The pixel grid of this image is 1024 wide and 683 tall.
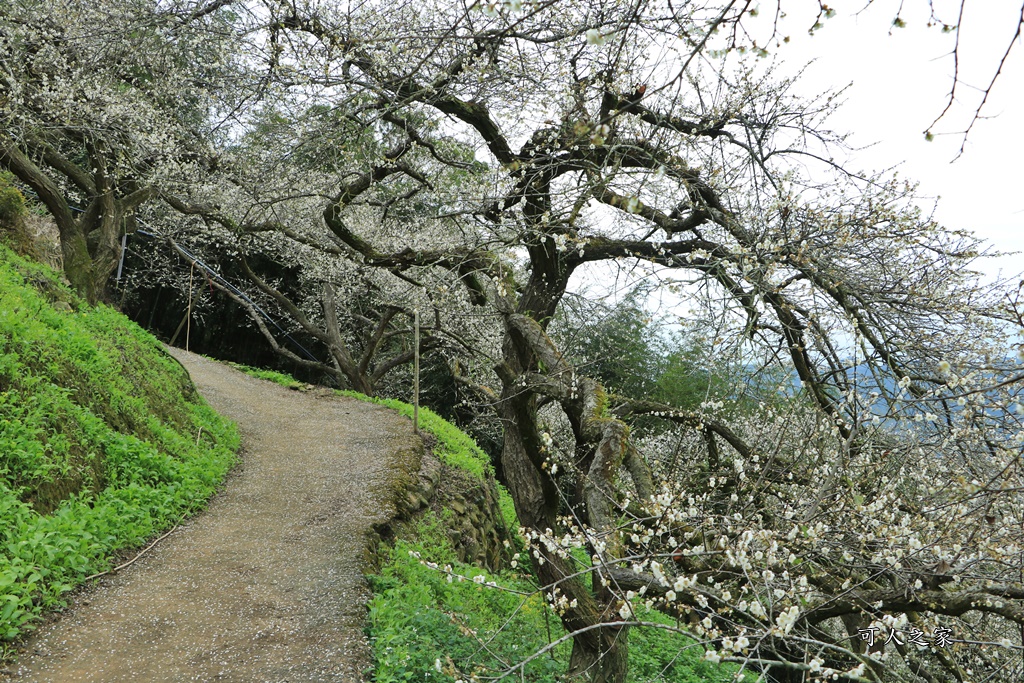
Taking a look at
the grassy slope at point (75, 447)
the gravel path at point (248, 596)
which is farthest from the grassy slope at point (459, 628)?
the grassy slope at point (75, 447)

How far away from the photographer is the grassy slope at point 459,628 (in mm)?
4031

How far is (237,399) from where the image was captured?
1148 centimetres

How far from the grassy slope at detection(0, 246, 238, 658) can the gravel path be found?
0.25 metres

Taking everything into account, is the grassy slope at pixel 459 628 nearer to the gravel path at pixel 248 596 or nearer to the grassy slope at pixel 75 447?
the gravel path at pixel 248 596

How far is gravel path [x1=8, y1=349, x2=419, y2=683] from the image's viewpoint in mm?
3895

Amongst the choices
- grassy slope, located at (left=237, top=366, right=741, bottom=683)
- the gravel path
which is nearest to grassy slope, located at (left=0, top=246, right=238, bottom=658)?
the gravel path

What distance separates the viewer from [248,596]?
16.1ft

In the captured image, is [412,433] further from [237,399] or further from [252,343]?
→ [252,343]

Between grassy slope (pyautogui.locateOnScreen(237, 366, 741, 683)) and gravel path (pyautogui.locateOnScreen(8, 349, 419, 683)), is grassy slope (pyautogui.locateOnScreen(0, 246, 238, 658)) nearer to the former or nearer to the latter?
gravel path (pyautogui.locateOnScreen(8, 349, 419, 683))

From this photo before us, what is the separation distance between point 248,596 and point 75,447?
200 centimetres

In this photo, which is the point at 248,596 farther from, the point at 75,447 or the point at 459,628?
the point at 75,447

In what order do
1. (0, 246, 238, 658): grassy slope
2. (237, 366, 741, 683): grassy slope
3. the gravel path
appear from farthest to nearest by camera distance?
(0, 246, 238, 658): grassy slope, (237, 366, 741, 683): grassy slope, the gravel path

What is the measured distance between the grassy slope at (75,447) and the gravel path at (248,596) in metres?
0.25

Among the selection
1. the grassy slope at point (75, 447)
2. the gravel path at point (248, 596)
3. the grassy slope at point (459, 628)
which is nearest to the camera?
the gravel path at point (248, 596)
